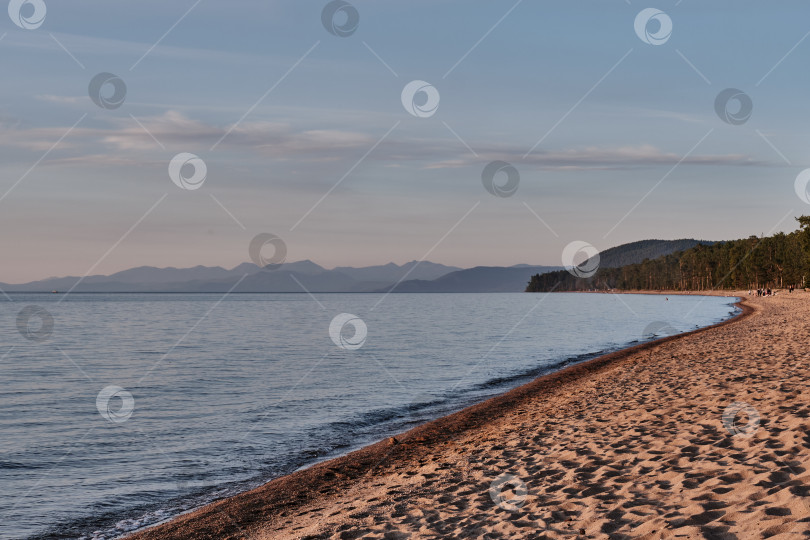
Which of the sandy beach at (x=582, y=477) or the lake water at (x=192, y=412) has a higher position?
the lake water at (x=192, y=412)

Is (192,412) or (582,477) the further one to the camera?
(192,412)

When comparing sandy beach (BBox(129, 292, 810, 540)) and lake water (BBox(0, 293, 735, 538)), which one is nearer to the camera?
sandy beach (BBox(129, 292, 810, 540))

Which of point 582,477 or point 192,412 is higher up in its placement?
point 192,412

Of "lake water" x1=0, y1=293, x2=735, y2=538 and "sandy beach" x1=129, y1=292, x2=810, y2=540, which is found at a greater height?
"lake water" x1=0, y1=293, x2=735, y2=538

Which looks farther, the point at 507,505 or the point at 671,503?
the point at 507,505

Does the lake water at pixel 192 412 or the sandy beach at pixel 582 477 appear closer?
the sandy beach at pixel 582 477

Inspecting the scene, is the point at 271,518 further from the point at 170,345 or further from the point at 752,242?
the point at 752,242

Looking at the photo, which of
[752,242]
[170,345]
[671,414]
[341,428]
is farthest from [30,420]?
[752,242]

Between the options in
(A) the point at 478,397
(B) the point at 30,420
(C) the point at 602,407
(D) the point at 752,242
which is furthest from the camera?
(D) the point at 752,242

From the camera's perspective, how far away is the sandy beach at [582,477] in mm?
8133

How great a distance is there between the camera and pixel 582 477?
1057cm

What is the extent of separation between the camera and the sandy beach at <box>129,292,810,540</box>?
8133 mm

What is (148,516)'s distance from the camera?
13320mm

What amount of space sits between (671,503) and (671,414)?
700 centimetres
